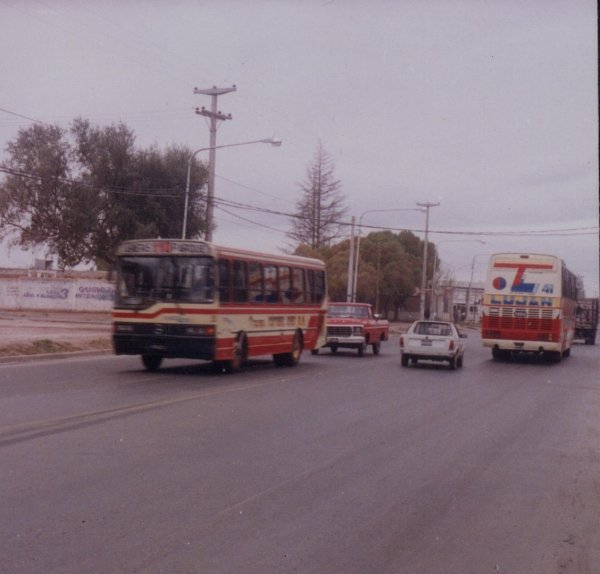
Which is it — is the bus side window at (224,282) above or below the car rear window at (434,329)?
above

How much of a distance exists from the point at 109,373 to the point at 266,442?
29.4 ft

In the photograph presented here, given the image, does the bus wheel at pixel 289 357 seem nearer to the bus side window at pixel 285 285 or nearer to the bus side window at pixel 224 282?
the bus side window at pixel 285 285

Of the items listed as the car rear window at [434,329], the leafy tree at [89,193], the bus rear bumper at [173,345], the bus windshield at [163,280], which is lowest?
the bus rear bumper at [173,345]

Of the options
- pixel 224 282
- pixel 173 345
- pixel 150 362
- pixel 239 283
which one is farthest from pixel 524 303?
pixel 173 345

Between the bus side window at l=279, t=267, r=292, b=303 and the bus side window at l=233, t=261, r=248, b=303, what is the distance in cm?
243

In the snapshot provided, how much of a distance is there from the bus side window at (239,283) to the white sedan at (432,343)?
6549mm

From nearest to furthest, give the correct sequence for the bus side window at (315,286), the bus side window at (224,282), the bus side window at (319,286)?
1. the bus side window at (224,282)
2. the bus side window at (315,286)
3. the bus side window at (319,286)

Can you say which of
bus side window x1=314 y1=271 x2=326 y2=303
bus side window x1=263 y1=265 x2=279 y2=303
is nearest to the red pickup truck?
bus side window x1=314 y1=271 x2=326 y2=303

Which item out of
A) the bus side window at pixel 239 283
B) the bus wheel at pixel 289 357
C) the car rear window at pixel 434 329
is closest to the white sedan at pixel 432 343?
the car rear window at pixel 434 329

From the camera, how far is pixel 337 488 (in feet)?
27.6

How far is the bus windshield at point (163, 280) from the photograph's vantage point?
18.9m

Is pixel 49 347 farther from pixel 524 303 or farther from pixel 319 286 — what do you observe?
Answer: pixel 524 303

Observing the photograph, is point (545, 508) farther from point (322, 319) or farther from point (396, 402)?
point (322, 319)

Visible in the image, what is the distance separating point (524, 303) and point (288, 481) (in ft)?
73.1
